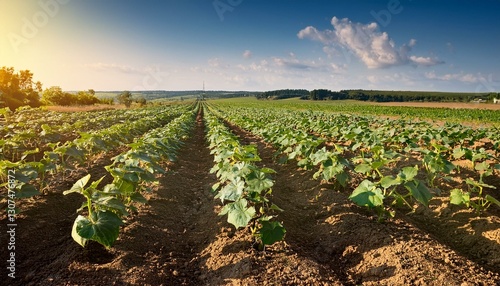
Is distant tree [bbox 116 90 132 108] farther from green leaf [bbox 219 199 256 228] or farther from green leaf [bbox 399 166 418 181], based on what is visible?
green leaf [bbox 399 166 418 181]

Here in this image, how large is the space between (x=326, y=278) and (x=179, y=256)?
2.13 meters

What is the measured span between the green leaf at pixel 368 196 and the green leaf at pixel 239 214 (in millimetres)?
1653

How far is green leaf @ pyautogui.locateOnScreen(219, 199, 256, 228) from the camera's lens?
352 cm

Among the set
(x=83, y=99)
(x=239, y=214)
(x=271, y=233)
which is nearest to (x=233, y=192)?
(x=239, y=214)

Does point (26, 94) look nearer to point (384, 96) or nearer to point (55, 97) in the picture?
point (55, 97)

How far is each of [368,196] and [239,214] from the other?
1972mm

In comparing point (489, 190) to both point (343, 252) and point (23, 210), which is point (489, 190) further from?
point (23, 210)

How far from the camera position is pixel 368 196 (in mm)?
4215

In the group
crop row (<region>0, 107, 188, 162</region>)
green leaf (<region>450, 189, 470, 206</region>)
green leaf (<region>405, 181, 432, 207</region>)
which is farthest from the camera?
crop row (<region>0, 107, 188, 162</region>)

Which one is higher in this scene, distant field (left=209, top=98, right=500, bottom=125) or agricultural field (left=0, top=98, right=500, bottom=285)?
distant field (left=209, top=98, right=500, bottom=125)

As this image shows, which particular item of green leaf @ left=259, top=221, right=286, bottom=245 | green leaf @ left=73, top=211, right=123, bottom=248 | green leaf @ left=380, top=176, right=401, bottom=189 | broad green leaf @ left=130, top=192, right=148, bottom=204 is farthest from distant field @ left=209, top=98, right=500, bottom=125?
green leaf @ left=73, top=211, right=123, bottom=248

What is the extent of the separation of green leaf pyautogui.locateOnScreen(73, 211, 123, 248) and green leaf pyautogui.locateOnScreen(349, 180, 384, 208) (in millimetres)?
3235

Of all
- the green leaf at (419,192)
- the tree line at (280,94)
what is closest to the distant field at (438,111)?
the green leaf at (419,192)

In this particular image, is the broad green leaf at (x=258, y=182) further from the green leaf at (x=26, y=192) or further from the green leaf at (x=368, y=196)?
the green leaf at (x=26, y=192)
